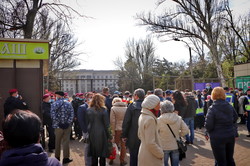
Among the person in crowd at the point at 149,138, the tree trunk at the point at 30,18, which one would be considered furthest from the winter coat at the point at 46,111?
the tree trunk at the point at 30,18

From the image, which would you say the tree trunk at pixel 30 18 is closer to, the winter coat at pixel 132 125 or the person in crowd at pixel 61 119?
the person in crowd at pixel 61 119

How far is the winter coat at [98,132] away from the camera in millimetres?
4914

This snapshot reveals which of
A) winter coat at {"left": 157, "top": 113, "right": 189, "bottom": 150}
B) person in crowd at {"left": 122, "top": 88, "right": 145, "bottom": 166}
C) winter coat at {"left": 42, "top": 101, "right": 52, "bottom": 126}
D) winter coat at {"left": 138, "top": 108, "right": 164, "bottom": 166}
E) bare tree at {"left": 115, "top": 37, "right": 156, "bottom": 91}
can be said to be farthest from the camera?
bare tree at {"left": 115, "top": 37, "right": 156, "bottom": 91}

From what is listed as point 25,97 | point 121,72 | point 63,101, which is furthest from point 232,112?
point 121,72

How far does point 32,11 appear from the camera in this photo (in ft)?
41.3

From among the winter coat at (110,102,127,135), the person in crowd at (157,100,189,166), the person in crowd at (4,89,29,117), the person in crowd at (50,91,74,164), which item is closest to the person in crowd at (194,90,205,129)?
the winter coat at (110,102,127,135)

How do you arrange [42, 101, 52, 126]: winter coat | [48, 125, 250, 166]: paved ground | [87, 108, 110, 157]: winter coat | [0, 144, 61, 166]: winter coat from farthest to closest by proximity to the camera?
1. [42, 101, 52, 126]: winter coat
2. [48, 125, 250, 166]: paved ground
3. [87, 108, 110, 157]: winter coat
4. [0, 144, 61, 166]: winter coat

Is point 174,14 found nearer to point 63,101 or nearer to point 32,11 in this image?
point 32,11

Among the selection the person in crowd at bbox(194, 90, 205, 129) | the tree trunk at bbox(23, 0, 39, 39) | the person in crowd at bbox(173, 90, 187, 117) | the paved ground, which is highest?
the tree trunk at bbox(23, 0, 39, 39)

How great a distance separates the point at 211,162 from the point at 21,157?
5.69 metres

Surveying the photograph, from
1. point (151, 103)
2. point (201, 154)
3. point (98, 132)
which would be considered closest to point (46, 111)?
point (98, 132)

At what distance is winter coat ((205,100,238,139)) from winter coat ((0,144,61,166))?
11.8ft

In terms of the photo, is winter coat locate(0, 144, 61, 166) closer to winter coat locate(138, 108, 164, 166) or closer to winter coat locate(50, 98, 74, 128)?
winter coat locate(138, 108, 164, 166)

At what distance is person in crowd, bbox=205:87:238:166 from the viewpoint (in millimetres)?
4344
